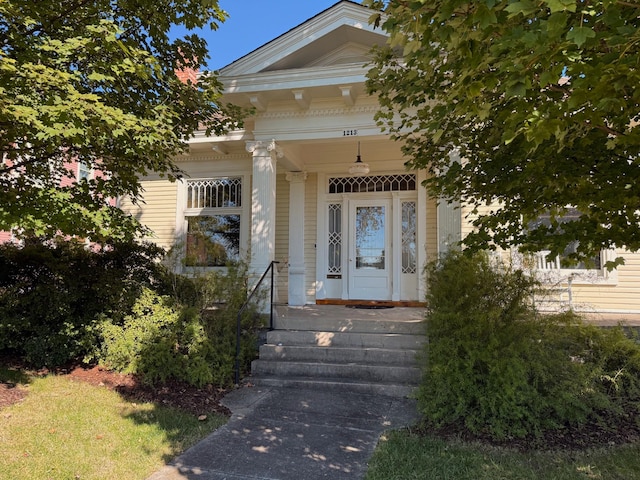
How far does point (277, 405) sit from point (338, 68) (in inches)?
190

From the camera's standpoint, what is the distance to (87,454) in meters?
3.17

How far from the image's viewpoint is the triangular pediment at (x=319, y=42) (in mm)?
6703

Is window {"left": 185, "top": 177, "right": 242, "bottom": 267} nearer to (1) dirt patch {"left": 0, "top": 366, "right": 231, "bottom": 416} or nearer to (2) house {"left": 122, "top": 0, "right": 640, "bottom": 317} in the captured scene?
(2) house {"left": 122, "top": 0, "right": 640, "bottom": 317}

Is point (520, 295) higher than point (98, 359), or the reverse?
point (520, 295)

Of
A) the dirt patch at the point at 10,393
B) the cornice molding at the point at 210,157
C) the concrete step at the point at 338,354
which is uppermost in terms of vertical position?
the cornice molding at the point at 210,157

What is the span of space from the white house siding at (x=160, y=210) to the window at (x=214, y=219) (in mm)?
402

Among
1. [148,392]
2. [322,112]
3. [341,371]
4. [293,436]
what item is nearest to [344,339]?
[341,371]

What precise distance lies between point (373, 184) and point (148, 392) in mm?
5645

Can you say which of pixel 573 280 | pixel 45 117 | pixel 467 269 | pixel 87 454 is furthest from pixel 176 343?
pixel 573 280

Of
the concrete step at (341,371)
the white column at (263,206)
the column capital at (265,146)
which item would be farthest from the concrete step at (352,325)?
the column capital at (265,146)

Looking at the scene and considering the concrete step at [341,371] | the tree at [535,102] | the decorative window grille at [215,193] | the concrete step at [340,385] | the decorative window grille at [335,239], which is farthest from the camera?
the decorative window grille at [215,193]

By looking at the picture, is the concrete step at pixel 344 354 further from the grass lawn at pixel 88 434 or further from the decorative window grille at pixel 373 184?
the decorative window grille at pixel 373 184

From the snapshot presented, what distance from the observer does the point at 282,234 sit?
8742 millimetres

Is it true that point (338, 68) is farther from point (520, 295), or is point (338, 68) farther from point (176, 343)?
point (176, 343)
